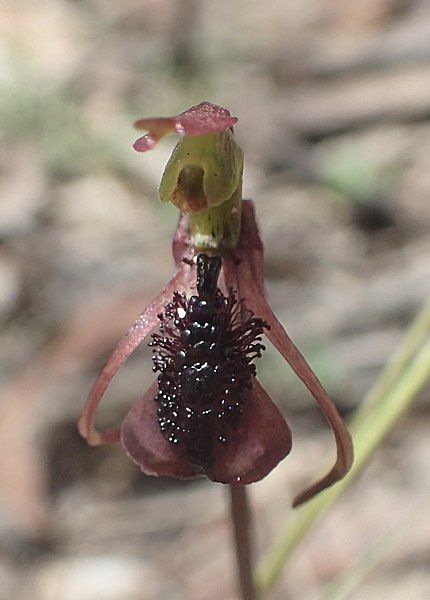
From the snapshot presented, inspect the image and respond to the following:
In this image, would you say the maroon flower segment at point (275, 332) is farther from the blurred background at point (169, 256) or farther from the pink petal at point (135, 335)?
the blurred background at point (169, 256)

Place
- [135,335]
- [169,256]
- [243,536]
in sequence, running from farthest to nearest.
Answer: [169,256] → [243,536] → [135,335]

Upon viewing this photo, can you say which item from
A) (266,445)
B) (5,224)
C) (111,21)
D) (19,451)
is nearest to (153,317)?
(266,445)

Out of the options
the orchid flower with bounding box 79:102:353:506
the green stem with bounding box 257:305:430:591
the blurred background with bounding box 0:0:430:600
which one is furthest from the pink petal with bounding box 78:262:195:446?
the blurred background with bounding box 0:0:430:600

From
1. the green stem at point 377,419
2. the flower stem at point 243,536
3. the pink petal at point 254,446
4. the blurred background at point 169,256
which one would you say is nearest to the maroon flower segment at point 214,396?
the pink petal at point 254,446

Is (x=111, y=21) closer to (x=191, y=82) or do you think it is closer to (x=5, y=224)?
(x=191, y=82)

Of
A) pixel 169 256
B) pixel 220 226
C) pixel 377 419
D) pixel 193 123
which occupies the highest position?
pixel 193 123

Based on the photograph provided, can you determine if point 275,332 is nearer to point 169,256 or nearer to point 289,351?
point 289,351

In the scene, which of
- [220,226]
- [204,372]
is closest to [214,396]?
[204,372]
